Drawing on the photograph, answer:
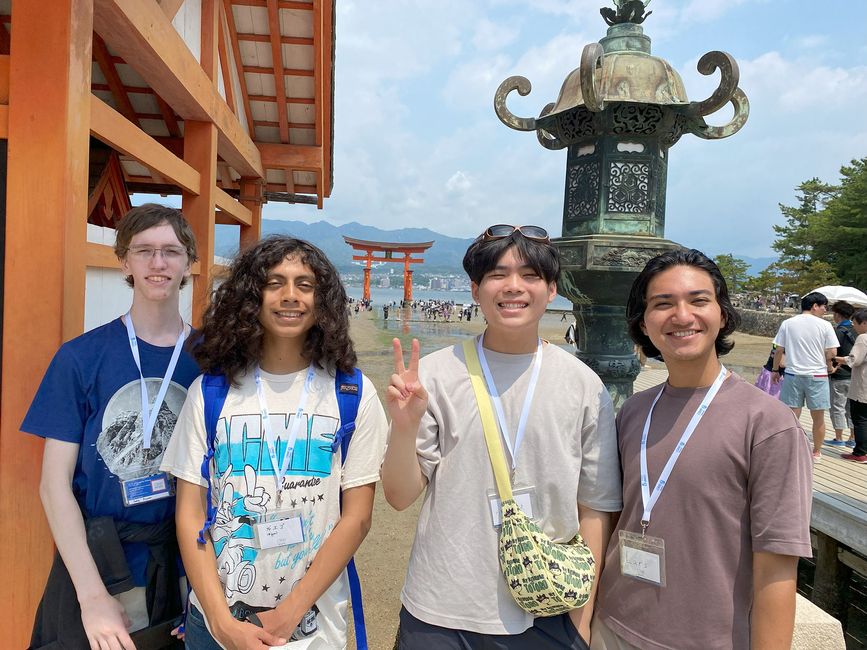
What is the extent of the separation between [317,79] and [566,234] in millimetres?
3303

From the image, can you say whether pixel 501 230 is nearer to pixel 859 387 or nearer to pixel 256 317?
pixel 256 317

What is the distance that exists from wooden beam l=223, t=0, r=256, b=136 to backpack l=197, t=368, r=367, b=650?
15.6 ft

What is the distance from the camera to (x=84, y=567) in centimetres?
165

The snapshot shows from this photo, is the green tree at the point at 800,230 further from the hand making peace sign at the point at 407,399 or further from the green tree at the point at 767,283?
the hand making peace sign at the point at 407,399

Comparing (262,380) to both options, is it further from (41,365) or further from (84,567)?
(41,365)

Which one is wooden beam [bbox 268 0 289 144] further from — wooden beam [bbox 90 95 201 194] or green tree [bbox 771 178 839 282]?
green tree [bbox 771 178 839 282]

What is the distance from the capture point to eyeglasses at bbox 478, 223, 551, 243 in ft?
6.01

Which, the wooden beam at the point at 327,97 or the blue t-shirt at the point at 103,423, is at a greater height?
the wooden beam at the point at 327,97

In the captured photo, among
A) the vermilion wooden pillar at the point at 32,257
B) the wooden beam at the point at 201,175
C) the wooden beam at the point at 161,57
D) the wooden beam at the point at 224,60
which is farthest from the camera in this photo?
the wooden beam at the point at 224,60

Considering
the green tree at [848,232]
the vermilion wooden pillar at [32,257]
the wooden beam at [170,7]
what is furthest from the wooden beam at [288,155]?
the green tree at [848,232]

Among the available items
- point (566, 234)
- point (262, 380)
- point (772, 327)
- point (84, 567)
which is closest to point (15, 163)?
point (262, 380)

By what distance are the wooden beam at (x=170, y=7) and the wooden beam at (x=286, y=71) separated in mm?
2401

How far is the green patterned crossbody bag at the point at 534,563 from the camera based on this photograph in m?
1.56

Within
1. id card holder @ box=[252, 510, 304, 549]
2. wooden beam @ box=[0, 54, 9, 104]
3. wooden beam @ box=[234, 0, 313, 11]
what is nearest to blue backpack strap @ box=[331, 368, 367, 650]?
id card holder @ box=[252, 510, 304, 549]
